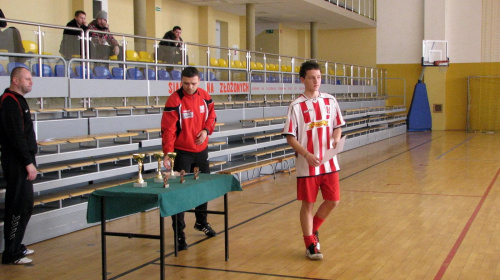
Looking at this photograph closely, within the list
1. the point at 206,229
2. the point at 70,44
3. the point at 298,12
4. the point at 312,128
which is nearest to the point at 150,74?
the point at 70,44

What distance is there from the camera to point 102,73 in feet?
29.3

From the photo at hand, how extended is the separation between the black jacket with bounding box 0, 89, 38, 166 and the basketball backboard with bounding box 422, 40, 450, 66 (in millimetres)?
20773

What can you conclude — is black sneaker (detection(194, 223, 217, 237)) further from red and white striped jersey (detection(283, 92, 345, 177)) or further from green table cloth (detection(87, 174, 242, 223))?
red and white striped jersey (detection(283, 92, 345, 177))

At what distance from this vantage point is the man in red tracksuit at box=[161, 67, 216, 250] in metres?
5.67

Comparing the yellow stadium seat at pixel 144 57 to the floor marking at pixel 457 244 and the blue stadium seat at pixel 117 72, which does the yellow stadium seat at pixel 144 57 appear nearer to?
the blue stadium seat at pixel 117 72

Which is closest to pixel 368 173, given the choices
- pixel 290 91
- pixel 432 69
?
pixel 290 91

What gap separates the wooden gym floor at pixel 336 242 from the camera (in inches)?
199

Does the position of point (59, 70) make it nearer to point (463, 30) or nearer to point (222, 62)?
point (222, 62)

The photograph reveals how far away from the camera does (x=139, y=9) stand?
1358 centimetres

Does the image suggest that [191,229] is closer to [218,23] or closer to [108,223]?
[108,223]

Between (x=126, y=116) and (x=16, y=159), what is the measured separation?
3607mm

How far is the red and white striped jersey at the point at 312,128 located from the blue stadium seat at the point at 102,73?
4.54 meters

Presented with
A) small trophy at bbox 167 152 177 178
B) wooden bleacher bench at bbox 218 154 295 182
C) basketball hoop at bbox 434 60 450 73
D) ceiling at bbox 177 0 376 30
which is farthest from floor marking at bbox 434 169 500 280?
basketball hoop at bbox 434 60 450 73

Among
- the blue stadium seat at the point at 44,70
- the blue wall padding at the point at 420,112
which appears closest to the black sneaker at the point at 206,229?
the blue stadium seat at the point at 44,70
